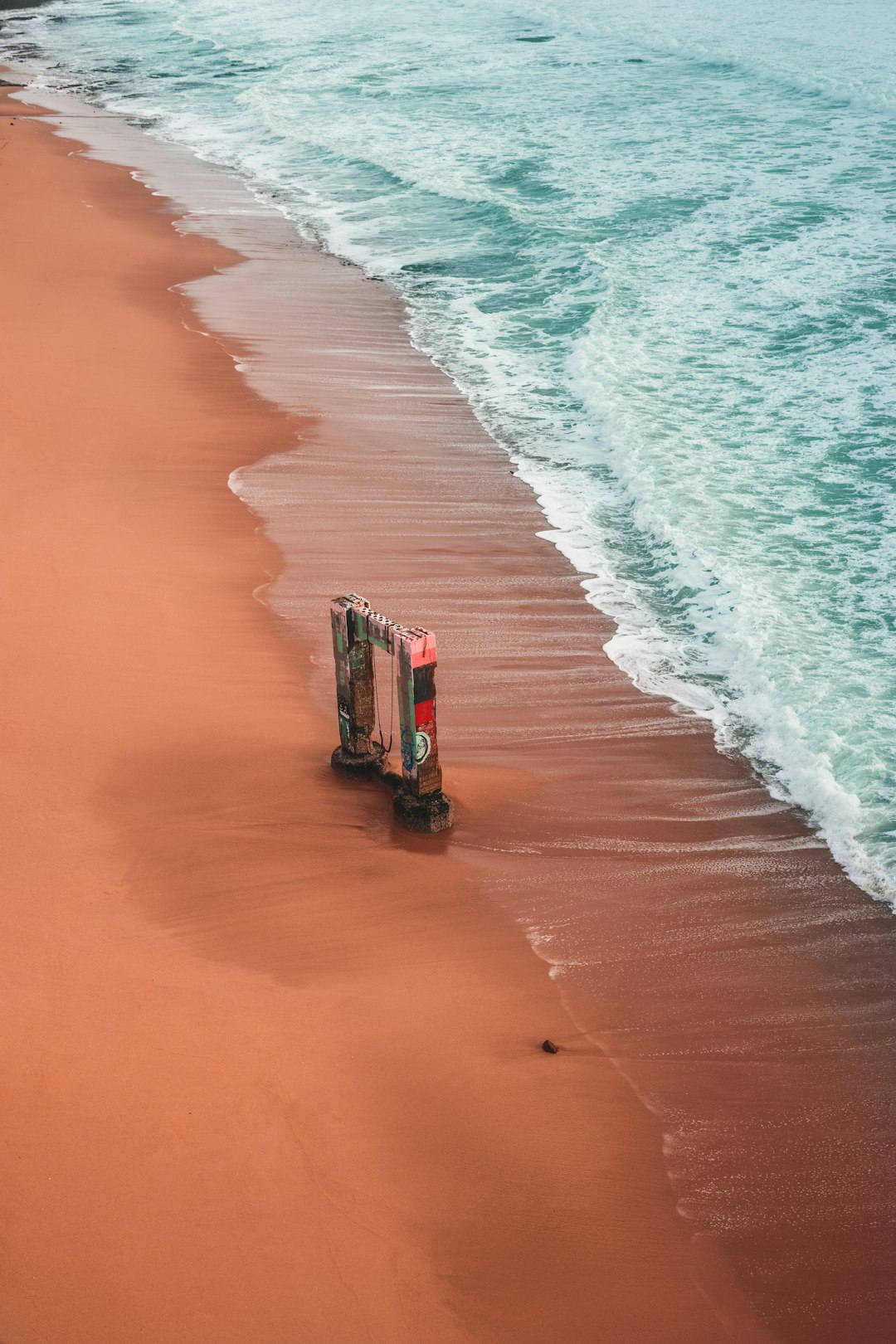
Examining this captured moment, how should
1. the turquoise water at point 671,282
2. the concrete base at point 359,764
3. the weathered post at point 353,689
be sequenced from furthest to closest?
the turquoise water at point 671,282 < the concrete base at point 359,764 < the weathered post at point 353,689

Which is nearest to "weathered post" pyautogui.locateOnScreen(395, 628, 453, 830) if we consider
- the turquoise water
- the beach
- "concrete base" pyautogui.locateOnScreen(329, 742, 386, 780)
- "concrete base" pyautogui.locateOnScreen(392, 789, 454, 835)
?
"concrete base" pyautogui.locateOnScreen(392, 789, 454, 835)

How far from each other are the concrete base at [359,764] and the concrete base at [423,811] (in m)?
0.31

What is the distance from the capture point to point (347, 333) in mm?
13305

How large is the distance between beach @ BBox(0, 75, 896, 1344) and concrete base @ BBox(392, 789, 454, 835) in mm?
76

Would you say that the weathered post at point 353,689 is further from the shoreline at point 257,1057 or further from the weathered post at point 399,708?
the shoreline at point 257,1057

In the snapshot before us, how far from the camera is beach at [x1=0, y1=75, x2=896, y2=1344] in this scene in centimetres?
379

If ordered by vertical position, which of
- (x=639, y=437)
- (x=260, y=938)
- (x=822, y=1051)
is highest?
(x=639, y=437)

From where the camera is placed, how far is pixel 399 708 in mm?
5629

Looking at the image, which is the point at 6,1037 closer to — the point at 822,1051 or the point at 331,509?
the point at 822,1051

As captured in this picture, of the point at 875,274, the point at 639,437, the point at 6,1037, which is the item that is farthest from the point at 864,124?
the point at 6,1037

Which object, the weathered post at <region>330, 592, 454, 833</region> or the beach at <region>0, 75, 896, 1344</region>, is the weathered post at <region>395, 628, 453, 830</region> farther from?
the beach at <region>0, 75, 896, 1344</region>

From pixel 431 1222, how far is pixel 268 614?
4.47m

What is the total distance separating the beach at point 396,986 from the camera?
12.4 ft

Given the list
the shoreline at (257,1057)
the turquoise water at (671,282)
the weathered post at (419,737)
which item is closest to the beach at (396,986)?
the shoreline at (257,1057)
